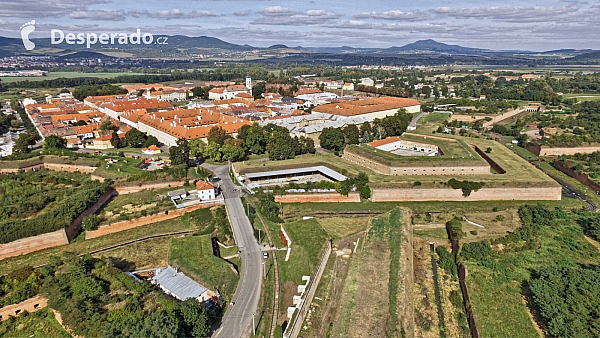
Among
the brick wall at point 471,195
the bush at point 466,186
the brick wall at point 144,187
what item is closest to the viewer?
the bush at point 466,186

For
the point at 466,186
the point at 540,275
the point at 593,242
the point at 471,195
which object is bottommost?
the point at 593,242

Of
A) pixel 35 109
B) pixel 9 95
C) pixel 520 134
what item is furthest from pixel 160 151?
pixel 9 95

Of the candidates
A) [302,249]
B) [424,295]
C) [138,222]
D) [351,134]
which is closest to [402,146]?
[351,134]

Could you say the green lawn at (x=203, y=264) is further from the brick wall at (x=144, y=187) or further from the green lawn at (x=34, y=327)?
the brick wall at (x=144, y=187)

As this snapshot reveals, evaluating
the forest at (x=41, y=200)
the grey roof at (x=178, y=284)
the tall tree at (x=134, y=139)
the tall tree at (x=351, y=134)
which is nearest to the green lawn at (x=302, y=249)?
the grey roof at (x=178, y=284)

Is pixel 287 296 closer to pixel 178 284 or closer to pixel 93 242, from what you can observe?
pixel 178 284
